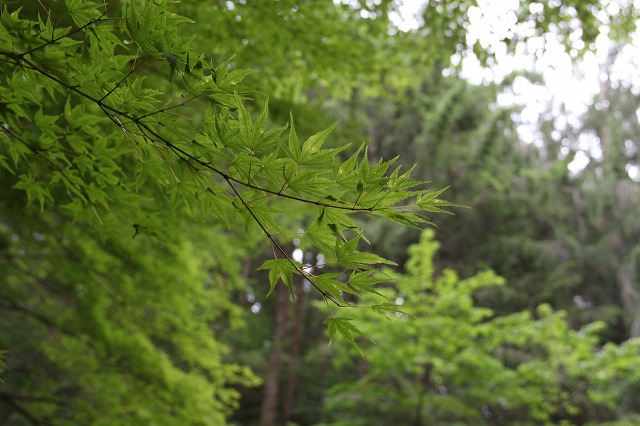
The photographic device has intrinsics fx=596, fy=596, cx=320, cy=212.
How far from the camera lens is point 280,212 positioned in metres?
1.05

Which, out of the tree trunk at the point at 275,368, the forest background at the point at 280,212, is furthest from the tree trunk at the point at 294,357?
the tree trunk at the point at 275,368

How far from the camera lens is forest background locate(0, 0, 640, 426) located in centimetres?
101

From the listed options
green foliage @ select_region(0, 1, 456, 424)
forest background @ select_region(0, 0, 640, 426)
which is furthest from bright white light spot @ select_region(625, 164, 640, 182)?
green foliage @ select_region(0, 1, 456, 424)

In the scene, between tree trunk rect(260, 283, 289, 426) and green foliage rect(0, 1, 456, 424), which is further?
tree trunk rect(260, 283, 289, 426)

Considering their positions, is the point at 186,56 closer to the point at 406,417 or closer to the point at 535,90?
the point at 406,417

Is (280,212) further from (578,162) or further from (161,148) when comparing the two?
(578,162)

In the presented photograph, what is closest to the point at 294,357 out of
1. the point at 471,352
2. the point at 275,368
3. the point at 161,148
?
the point at 275,368

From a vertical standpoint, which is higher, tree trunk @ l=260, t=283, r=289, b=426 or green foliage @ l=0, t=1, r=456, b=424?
tree trunk @ l=260, t=283, r=289, b=426

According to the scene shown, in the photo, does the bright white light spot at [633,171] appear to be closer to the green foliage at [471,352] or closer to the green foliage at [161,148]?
the green foliage at [471,352]

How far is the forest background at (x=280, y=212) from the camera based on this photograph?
101cm

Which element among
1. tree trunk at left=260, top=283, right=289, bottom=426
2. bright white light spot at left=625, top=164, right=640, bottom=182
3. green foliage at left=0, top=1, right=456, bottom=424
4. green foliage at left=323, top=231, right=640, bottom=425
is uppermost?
bright white light spot at left=625, top=164, right=640, bottom=182

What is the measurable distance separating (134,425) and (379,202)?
12.2ft

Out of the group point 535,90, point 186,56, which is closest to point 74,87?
point 186,56

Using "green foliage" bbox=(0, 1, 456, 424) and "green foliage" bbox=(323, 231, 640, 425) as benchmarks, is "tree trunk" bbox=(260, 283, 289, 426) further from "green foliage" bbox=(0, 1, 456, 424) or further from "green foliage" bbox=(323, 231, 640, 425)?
"green foliage" bbox=(0, 1, 456, 424)
